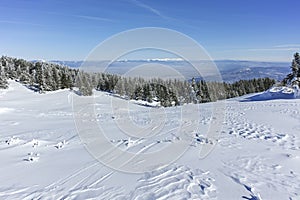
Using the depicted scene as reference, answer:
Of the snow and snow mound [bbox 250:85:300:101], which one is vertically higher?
the snow

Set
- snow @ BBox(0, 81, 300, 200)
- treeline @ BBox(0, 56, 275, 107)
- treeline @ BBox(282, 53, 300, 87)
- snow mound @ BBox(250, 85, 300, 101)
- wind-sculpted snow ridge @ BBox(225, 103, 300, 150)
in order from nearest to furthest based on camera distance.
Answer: snow @ BBox(0, 81, 300, 200), wind-sculpted snow ridge @ BBox(225, 103, 300, 150), snow mound @ BBox(250, 85, 300, 101), treeline @ BBox(282, 53, 300, 87), treeline @ BBox(0, 56, 275, 107)

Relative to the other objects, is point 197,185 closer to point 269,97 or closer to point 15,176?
point 15,176

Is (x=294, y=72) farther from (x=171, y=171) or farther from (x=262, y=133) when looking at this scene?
(x=171, y=171)

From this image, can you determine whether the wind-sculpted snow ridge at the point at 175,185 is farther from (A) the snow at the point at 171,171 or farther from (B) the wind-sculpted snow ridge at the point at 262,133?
(B) the wind-sculpted snow ridge at the point at 262,133

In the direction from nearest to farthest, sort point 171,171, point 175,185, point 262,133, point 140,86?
point 175,185, point 171,171, point 262,133, point 140,86

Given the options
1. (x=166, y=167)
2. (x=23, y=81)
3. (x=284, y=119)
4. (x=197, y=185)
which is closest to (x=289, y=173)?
(x=197, y=185)

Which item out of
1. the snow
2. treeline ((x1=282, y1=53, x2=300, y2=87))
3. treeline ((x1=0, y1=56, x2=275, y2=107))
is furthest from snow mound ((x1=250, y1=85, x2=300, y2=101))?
the snow

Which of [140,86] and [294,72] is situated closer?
[140,86]

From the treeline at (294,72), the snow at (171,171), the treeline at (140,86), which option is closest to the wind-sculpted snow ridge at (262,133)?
the snow at (171,171)

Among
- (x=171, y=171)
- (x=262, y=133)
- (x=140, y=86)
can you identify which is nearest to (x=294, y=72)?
(x=140, y=86)

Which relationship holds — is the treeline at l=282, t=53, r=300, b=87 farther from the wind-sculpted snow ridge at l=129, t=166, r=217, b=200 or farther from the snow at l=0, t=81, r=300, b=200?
the wind-sculpted snow ridge at l=129, t=166, r=217, b=200

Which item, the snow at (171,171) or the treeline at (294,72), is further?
the treeline at (294,72)

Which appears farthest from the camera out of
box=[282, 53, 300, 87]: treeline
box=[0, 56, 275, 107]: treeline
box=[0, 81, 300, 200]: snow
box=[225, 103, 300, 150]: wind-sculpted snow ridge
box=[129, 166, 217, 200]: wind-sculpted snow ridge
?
box=[0, 56, 275, 107]: treeline

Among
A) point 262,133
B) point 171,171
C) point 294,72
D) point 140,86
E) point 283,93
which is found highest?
point 294,72
